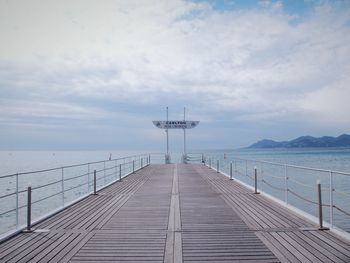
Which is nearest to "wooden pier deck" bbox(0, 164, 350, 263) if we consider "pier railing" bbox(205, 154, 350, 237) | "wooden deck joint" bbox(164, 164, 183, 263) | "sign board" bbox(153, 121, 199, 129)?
"wooden deck joint" bbox(164, 164, 183, 263)

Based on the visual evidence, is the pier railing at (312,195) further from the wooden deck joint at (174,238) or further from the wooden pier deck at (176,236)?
the wooden deck joint at (174,238)

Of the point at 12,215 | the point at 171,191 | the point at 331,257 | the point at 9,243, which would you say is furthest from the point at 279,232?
the point at 12,215

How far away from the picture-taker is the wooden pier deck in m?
4.52

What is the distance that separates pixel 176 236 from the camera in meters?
5.46

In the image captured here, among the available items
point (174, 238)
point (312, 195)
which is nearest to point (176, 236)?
point (174, 238)

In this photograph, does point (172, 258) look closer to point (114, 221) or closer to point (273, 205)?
point (114, 221)

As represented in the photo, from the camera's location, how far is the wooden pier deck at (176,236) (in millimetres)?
4523

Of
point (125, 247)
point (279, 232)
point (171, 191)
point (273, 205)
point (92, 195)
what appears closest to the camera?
point (125, 247)

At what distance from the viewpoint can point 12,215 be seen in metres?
17.3

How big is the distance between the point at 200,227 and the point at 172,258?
173cm

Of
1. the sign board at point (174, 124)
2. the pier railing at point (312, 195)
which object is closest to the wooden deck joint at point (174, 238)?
the pier railing at point (312, 195)

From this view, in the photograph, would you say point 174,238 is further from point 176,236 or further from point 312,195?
point 312,195

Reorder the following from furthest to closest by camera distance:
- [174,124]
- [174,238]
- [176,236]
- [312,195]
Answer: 1. [174,124]
2. [312,195]
3. [176,236]
4. [174,238]

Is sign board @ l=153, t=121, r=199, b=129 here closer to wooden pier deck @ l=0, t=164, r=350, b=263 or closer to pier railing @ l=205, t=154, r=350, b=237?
pier railing @ l=205, t=154, r=350, b=237
